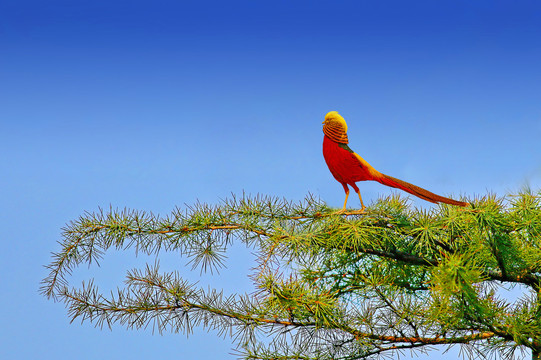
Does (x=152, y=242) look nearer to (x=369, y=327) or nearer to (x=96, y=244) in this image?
(x=96, y=244)

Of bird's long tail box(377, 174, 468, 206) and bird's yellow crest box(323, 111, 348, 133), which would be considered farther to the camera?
bird's yellow crest box(323, 111, 348, 133)

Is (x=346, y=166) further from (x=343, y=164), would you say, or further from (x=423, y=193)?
(x=423, y=193)

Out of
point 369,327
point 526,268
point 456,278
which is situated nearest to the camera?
point 456,278

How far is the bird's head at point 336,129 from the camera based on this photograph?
2.05m

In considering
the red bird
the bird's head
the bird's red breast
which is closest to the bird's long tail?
the red bird

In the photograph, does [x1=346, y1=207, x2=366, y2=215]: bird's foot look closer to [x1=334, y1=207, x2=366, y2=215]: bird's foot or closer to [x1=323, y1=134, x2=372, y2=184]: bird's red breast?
[x1=334, y1=207, x2=366, y2=215]: bird's foot

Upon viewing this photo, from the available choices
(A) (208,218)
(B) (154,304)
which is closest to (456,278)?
(A) (208,218)

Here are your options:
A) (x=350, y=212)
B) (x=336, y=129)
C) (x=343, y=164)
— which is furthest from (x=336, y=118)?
(x=350, y=212)

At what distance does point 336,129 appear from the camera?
2.06 metres

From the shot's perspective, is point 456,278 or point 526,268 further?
point 526,268

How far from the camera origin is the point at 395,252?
2029 millimetres

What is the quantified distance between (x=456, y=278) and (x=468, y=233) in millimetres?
422

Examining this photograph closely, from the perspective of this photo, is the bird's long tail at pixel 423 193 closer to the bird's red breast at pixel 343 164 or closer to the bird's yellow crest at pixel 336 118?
the bird's red breast at pixel 343 164

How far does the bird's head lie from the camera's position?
2.05 meters
